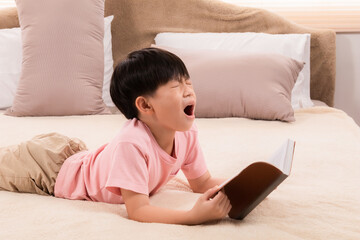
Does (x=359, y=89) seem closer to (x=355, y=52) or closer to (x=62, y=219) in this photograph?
(x=355, y=52)

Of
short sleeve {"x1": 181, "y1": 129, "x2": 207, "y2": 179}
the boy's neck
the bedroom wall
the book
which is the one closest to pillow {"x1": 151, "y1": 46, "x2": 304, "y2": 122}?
the bedroom wall

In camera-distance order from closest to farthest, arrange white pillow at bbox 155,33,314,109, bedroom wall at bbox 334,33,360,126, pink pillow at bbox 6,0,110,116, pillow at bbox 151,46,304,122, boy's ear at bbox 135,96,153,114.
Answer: boy's ear at bbox 135,96,153,114, pillow at bbox 151,46,304,122, pink pillow at bbox 6,0,110,116, white pillow at bbox 155,33,314,109, bedroom wall at bbox 334,33,360,126

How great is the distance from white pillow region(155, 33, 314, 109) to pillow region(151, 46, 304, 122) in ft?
0.75

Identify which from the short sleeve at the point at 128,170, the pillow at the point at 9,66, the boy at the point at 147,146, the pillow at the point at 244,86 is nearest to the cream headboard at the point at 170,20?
the pillow at the point at 9,66

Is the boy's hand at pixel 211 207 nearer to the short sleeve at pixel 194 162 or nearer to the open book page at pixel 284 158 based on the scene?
the open book page at pixel 284 158

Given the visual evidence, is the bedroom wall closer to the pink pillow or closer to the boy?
the pink pillow

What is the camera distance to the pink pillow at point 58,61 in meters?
2.19

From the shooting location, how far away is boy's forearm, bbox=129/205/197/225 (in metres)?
0.98

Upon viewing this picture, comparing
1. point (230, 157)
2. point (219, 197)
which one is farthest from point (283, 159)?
point (230, 157)

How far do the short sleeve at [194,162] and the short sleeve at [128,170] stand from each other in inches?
8.7

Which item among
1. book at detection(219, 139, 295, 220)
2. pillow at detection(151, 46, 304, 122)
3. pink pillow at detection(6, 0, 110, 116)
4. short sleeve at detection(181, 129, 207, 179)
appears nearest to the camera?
book at detection(219, 139, 295, 220)

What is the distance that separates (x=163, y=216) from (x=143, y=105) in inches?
10.0

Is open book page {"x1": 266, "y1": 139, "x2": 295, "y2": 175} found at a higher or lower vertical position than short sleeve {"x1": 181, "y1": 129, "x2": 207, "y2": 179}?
higher

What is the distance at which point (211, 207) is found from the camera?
947mm
